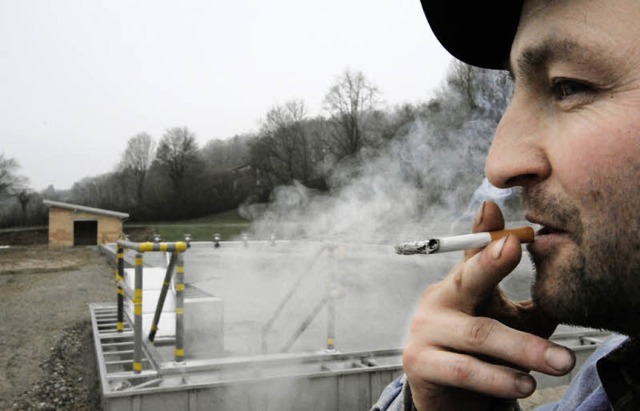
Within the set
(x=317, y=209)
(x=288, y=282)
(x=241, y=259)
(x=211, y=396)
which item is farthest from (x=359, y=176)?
(x=211, y=396)

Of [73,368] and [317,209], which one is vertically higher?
[317,209]

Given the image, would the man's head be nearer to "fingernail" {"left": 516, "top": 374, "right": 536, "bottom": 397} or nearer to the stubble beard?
the stubble beard

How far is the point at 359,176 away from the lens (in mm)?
7480

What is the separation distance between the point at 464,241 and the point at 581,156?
23 cm

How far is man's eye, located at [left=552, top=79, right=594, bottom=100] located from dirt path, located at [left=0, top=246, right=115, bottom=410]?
6.47m

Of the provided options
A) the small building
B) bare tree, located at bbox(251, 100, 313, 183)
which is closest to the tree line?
bare tree, located at bbox(251, 100, 313, 183)

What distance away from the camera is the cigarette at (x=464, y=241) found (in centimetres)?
89

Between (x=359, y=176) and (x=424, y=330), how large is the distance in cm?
649

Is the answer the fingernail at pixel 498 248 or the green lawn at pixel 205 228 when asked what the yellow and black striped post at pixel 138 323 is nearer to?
the fingernail at pixel 498 248

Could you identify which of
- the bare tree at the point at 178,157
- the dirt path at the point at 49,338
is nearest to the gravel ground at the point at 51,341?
the dirt path at the point at 49,338

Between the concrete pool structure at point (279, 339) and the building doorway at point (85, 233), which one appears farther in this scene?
the building doorway at point (85, 233)

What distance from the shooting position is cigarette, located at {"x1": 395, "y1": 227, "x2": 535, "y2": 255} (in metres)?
0.89

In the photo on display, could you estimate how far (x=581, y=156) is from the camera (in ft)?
2.64

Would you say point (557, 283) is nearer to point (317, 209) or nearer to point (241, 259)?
point (317, 209)
